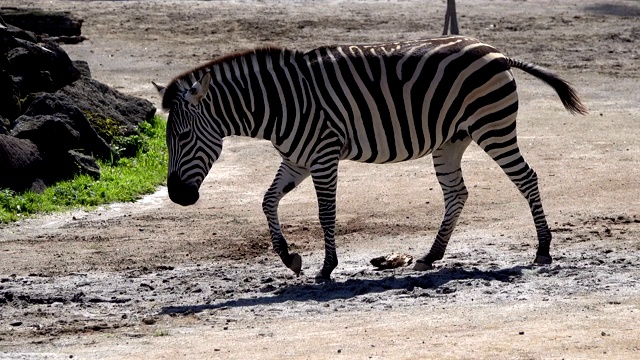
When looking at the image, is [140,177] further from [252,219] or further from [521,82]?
[521,82]

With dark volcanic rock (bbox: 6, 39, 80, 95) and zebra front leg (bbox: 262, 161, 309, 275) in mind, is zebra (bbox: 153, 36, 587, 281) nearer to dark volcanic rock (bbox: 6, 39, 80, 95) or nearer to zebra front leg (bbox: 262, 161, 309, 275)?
zebra front leg (bbox: 262, 161, 309, 275)

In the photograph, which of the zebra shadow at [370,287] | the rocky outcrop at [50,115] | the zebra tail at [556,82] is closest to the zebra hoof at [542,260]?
the zebra shadow at [370,287]

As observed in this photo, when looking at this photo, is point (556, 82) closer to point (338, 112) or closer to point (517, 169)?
point (517, 169)

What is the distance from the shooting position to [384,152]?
10594 millimetres

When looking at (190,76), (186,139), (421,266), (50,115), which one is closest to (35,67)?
(50,115)

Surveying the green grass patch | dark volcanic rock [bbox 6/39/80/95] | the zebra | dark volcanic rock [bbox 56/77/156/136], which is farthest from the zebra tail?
dark volcanic rock [bbox 6/39/80/95]

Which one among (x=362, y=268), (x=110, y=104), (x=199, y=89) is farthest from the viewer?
(x=110, y=104)

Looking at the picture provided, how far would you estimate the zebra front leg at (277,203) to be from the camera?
10383mm

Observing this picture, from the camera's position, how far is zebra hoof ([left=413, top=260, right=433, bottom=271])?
34.8 ft

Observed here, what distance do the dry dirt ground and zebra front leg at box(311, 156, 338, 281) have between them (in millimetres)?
183

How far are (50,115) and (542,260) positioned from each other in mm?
6481

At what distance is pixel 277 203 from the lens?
10.7m

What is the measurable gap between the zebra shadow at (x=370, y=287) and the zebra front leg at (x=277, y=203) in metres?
0.37

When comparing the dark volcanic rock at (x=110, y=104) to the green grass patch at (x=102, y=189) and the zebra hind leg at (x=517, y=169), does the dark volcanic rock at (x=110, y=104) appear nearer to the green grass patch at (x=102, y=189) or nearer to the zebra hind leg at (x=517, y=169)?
the green grass patch at (x=102, y=189)
